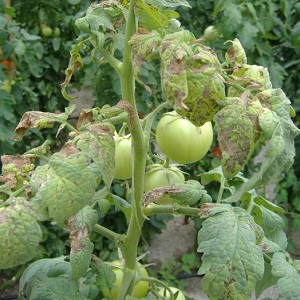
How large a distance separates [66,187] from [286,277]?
38cm

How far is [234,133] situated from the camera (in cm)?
66

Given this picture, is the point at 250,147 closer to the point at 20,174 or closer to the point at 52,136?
the point at 20,174

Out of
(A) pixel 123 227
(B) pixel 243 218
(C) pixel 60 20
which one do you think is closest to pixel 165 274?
(A) pixel 123 227

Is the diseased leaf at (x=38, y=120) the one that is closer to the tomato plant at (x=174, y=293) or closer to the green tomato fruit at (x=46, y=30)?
the tomato plant at (x=174, y=293)

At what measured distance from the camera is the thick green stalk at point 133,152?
2.48 feet

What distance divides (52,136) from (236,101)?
2.74m

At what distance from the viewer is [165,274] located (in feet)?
8.57

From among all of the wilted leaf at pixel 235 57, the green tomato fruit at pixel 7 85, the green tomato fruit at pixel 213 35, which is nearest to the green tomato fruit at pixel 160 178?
the wilted leaf at pixel 235 57

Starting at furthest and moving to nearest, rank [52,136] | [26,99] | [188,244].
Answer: [52,136] → [188,244] → [26,99]

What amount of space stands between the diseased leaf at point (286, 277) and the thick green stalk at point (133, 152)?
0.73 feet

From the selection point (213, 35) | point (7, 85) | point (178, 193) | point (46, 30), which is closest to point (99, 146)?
point (178, 193)

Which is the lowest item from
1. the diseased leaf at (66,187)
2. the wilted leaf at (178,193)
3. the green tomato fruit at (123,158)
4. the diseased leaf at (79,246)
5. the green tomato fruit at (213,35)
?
the green tomato fruit at (213,35)

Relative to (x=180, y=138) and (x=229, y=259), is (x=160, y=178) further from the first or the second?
(x=229, y=259)

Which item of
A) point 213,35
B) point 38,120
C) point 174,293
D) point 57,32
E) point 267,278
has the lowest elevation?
point 57,32
